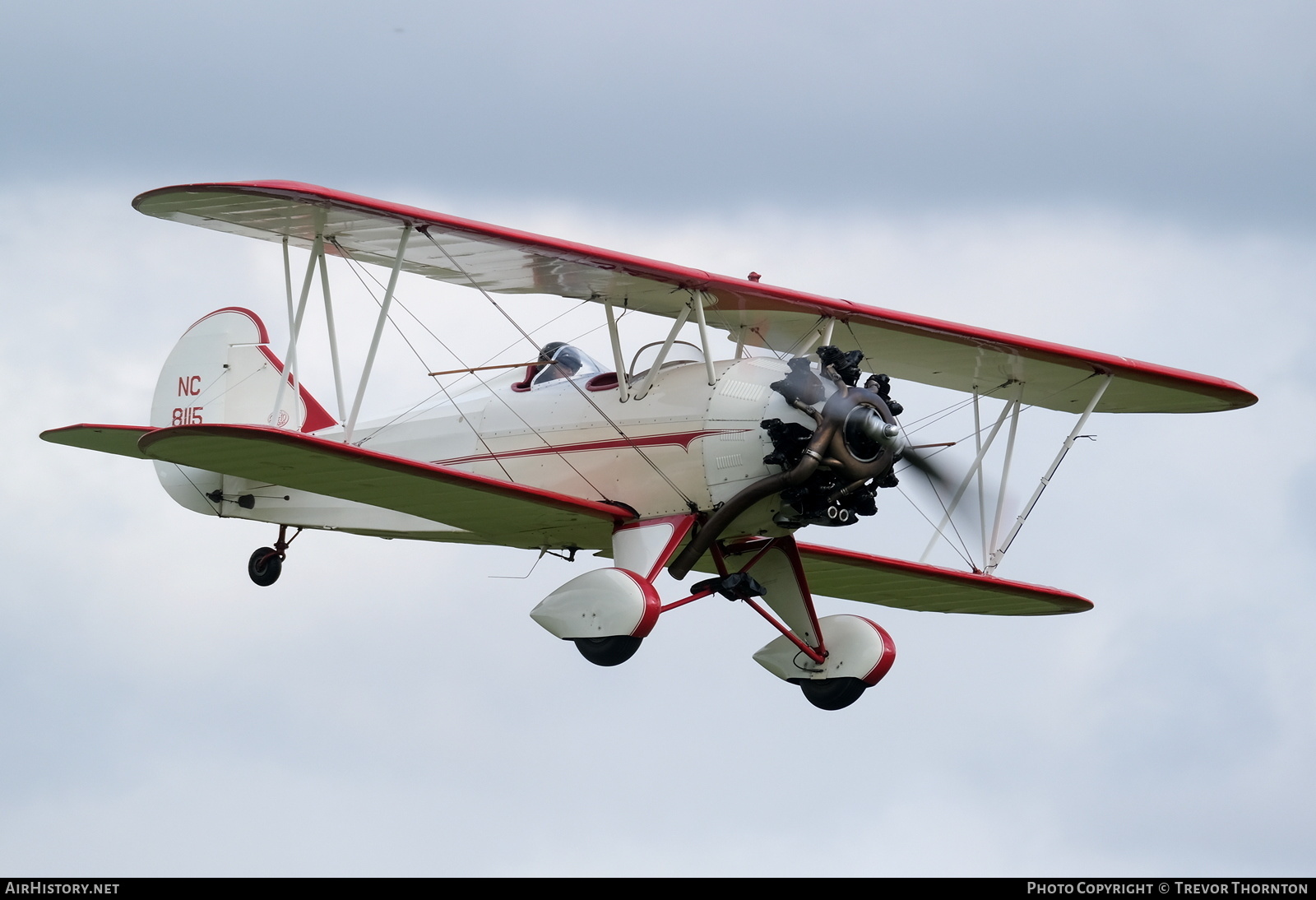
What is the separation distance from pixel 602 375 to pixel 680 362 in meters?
0.79

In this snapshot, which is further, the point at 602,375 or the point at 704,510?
the point at 602,375

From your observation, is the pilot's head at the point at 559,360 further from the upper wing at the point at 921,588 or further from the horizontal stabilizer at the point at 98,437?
the horizontal stabilizer at the point at 98,437

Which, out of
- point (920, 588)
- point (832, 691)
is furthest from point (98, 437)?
point (920, 588)

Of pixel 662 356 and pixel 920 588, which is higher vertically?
pixel 662 356

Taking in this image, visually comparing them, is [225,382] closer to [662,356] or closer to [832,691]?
[662,356]

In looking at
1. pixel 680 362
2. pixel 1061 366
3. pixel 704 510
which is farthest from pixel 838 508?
pixel 1061 366

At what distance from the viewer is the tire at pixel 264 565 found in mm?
18453

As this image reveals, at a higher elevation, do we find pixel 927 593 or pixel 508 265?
pixel 508 265

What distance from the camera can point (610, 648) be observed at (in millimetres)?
13898

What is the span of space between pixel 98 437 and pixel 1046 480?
9.01 m

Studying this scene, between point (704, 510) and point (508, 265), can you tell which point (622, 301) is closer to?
point (508, 265)
